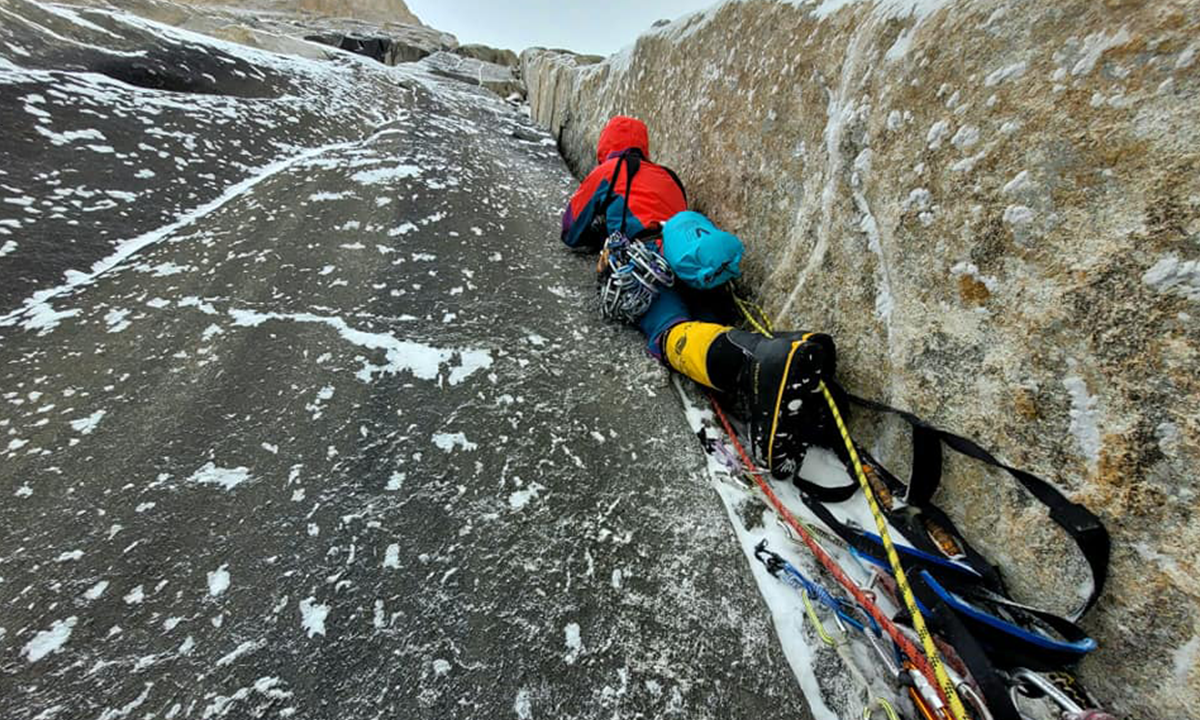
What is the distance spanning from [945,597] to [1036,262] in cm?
131

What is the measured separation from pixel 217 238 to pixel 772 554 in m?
4.66

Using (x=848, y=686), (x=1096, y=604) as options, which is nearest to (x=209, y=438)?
(x=848, y=686)

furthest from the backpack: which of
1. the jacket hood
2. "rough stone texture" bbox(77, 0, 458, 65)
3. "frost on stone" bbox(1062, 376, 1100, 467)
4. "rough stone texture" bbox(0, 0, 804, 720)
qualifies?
"rough stone texture" bbox(77, 0, 458, 65)

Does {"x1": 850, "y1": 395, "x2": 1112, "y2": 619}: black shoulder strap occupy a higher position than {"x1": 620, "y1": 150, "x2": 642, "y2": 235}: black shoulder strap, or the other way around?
{"x1": 620, "y1": 150, "x2": 642, "y2": 235}: black shoulder strap

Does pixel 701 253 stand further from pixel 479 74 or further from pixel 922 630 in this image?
pixel 479 74

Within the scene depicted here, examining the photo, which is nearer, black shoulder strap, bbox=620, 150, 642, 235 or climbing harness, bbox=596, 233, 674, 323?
climbing harness, bbox=596, 233, 674, 323

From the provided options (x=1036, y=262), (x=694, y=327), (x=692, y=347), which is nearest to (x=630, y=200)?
(x=694, y=327)

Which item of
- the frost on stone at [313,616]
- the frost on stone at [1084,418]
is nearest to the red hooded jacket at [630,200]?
the frost on stone at [1084,418]

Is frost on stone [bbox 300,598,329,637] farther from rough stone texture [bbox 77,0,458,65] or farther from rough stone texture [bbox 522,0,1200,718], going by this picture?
rough stone texture [bbox 77,0,458,65]

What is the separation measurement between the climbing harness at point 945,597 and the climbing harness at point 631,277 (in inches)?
55.6

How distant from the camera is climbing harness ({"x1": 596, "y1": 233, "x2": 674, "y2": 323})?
3.27m

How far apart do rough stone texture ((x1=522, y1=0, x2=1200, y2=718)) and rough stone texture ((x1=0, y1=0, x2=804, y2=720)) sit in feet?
3.58

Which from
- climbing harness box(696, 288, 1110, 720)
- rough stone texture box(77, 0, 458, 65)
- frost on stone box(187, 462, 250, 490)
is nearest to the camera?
climbing harness box(696, 288, 1110, 720)

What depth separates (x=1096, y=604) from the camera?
1.53 meters
